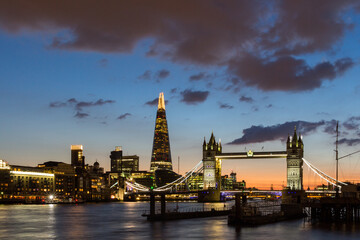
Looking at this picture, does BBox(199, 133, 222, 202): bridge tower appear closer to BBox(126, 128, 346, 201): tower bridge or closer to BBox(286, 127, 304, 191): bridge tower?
BBox(126, 128, 346, 201): tower bridge

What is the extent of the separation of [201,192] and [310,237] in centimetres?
12158

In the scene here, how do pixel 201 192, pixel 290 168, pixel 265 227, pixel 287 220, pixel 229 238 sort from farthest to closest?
pixel 201 192 < pixel 290 168 < pixel 287 220 < pixel 265 227 < pixel 229 238

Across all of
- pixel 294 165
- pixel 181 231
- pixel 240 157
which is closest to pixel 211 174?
pixel 240 157

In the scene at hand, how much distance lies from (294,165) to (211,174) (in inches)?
1143

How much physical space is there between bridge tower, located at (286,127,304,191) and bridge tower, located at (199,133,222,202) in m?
26.1

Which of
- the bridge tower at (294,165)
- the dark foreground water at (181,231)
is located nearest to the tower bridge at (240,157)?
the bridge tower at (294,165)

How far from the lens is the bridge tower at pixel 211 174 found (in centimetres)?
18262

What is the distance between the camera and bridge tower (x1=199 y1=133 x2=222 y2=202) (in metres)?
183

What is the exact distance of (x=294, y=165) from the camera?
17062cm

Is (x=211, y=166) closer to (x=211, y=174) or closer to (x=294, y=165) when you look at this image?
(x=211, y=174)

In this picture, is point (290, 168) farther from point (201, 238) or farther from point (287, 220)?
point (201, 238)

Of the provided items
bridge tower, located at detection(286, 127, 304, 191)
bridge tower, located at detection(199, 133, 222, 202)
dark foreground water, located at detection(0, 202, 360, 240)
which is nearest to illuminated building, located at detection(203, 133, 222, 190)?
bridge tower, located at detection(199, 133, 222, 202)

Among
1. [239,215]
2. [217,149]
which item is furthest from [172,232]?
[217,149]

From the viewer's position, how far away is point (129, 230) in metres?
72.0
